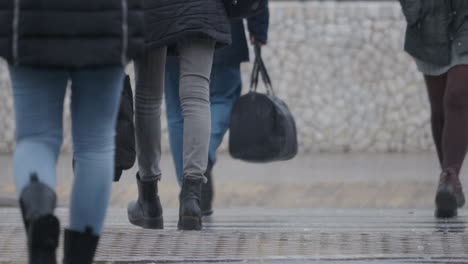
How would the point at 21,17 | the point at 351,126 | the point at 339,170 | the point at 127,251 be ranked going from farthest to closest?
1. the point at 351,126
2. the point at 339,170
3. the point at 127,251
4. the point at 21,17

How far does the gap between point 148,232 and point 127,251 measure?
32 centimetres

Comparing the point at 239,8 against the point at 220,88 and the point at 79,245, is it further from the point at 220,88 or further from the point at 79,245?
the point at 79,245

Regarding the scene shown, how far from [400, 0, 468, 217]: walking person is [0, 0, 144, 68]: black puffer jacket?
301cm

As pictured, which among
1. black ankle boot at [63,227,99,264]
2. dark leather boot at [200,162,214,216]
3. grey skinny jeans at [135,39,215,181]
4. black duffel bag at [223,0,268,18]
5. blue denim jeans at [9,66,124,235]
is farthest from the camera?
dark leather boot at [200,162,214,216]

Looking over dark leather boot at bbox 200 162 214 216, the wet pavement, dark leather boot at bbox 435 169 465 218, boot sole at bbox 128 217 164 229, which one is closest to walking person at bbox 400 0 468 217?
dark leather boot at bbox 435 169 465 218

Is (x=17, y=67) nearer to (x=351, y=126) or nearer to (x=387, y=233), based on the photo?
(x=387, y=233)

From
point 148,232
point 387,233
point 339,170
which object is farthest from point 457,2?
point 339,170

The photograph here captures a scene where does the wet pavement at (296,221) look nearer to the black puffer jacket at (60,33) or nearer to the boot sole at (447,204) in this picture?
the boot sole at (447,204)

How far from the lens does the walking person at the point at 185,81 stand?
16.1ft

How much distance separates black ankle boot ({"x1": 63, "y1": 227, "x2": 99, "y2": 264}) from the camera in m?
3.49

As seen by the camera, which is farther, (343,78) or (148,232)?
(343,78)

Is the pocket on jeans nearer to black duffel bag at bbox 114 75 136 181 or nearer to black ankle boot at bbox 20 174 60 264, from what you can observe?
black duffel bag at bbox 114 75 136 181

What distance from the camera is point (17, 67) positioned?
336cm

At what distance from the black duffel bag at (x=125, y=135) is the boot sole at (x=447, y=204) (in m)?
1.73
